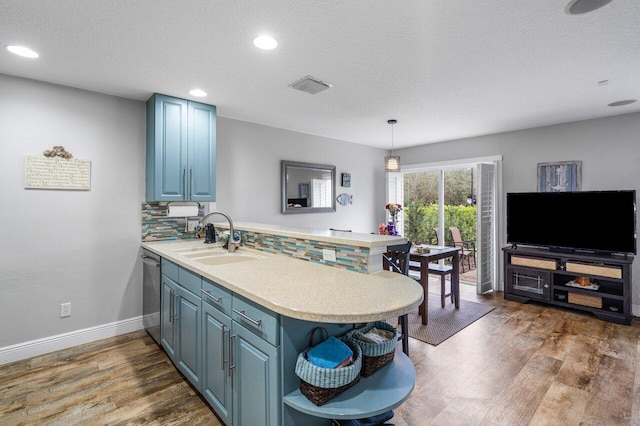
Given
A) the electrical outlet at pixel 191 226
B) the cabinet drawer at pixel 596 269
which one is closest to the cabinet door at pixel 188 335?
the electrical outlet at pixel 191 226

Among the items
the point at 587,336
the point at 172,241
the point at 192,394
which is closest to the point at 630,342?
the point at 587,336

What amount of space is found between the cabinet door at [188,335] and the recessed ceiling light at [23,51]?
197 cm

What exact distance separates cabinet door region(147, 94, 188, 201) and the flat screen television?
13.9ft

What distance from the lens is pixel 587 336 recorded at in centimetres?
320

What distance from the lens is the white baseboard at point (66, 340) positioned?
2.71 metres

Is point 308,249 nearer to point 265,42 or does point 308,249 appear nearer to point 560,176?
point 265,42

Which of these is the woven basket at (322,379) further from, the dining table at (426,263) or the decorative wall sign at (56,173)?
the decorative wall sign at (56,173)

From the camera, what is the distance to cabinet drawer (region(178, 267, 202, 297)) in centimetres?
205

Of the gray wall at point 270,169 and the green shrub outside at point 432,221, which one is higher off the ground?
the gray wall at point 270,169

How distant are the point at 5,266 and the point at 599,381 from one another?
15.7ft

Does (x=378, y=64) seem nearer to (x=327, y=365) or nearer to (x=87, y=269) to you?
(x=327, y=365)

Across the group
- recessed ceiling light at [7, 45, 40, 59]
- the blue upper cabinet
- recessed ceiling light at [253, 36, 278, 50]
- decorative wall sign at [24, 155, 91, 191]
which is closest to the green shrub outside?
the blue upper cabinet

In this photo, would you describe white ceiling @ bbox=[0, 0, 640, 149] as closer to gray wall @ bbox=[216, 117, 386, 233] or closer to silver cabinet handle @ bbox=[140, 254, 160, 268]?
gray wall @ bbox=[216, 117, 386, 233]

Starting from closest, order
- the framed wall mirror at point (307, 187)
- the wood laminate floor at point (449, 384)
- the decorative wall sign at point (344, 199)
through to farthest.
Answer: the wood laminate floor at point (449, 384) < the framed wall mirror at point (307, 187) < the decorative wall sign at point (344, 199)
